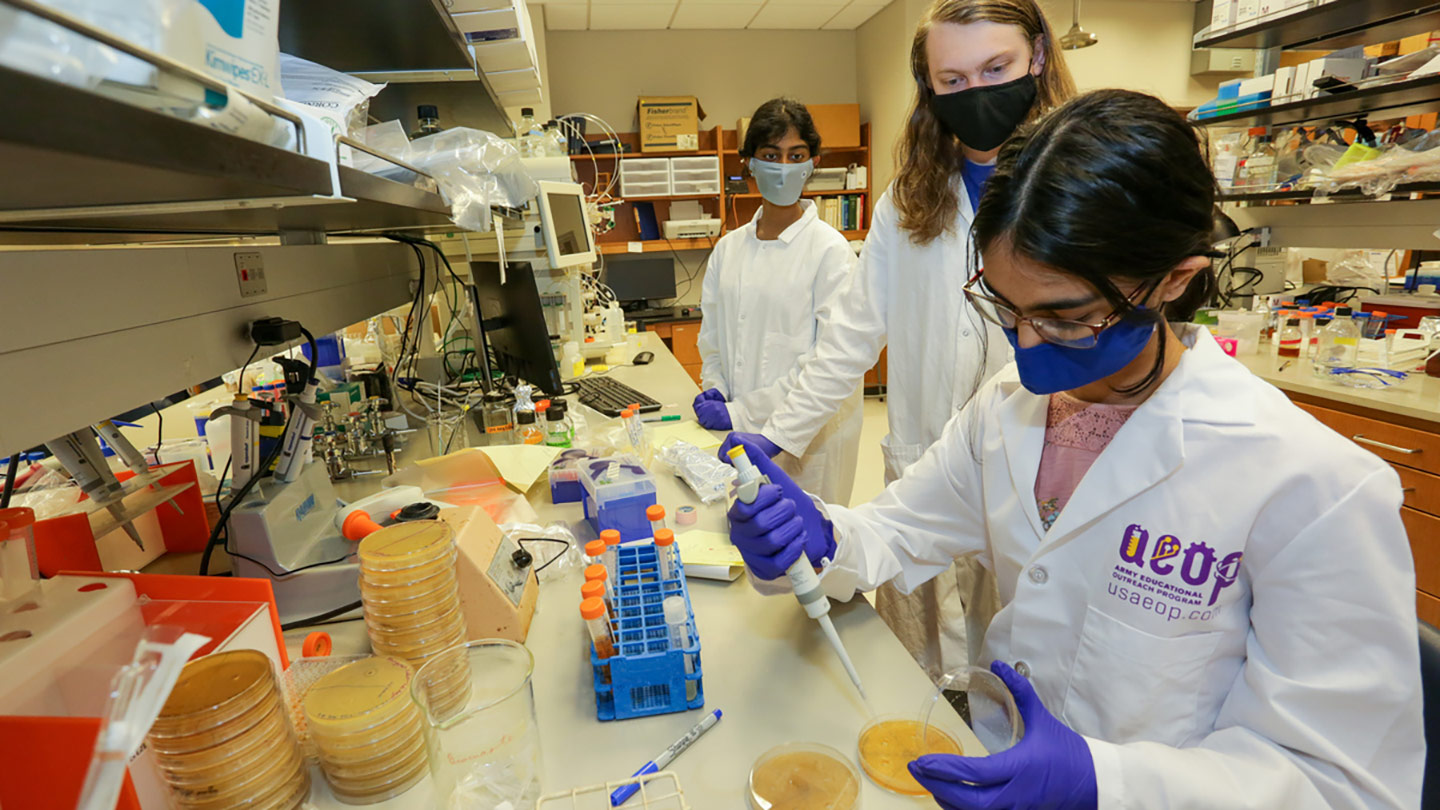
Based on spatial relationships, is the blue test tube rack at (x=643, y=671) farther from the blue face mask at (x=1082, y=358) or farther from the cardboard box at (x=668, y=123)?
the cardboard box at (x=668, y=123)

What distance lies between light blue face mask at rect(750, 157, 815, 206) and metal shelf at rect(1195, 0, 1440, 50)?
1949 mm

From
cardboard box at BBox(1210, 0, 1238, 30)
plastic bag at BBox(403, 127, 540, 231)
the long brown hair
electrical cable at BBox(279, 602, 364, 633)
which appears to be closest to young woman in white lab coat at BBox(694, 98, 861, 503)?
the long brown hair

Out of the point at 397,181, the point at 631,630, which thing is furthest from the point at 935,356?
the point at 397,181

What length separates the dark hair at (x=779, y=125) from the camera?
2.18 m

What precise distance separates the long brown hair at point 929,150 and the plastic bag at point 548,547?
106 centimetres

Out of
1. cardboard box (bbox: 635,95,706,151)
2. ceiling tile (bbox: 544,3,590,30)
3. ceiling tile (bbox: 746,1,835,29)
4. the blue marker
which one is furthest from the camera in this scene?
cardboard box (bbox: 635,95,706,151)

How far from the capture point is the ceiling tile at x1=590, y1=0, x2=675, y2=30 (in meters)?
4.57

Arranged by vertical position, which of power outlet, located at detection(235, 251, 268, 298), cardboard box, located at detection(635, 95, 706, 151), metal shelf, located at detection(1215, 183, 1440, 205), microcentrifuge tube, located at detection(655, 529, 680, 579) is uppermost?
cardboard box, located at detection(635, 95, 706, 151)

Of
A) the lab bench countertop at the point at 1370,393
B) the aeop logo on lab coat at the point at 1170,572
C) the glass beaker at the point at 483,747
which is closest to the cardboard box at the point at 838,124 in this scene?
the lab bench countertop at the point at 1370,393

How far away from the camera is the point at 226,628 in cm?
72

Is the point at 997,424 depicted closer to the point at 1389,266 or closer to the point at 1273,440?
the point at 1273,440

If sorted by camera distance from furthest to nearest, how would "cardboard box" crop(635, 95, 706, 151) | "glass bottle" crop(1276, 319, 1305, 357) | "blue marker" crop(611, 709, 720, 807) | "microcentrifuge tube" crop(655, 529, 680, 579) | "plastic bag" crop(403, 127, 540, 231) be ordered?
"cardboard box" crop(635, 95, 706, 151), "glass bottle" crop(1276, 319, 1305, 357), "plastic bag" crop(403, 127, 540, 231), "microcentrifuge tube" crop(655, 529, 680, 579), "blue marker" crop(611, 709, 720, 807)

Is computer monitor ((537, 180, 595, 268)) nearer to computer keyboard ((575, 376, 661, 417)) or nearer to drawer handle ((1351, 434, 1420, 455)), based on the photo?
computer keyboard ((575, 376, 661, 417))

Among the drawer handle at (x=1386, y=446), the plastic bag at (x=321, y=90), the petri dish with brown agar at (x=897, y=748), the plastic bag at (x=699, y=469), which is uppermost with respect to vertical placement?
the plastic bag at (x=321, y=90)
